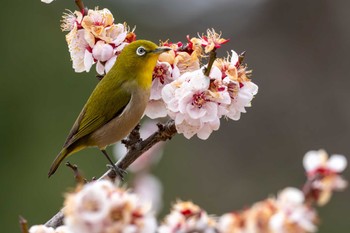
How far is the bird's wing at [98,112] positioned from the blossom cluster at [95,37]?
254 millimetres

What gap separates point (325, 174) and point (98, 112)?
1.20 metres

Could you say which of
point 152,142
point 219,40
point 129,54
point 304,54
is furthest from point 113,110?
point 304,54

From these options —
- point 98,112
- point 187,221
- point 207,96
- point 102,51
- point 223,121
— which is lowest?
point 187,221

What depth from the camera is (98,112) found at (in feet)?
7.14

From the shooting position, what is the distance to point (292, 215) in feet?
3.31

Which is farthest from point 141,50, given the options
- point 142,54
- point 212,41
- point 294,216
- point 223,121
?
point 223,121

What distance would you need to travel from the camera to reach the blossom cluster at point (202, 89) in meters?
1.70

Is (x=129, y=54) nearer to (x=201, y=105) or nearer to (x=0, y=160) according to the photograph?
(x=201, y=105)

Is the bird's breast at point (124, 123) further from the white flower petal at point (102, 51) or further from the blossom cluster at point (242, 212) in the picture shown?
the blossom cluster at point (242, 212)

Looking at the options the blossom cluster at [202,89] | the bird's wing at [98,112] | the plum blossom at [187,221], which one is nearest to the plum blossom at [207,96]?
the blossom cluster at [202,89]

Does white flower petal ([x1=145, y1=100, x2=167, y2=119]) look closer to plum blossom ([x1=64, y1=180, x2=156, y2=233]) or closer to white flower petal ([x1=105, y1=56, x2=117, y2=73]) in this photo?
white flower petal ([x1=105, y1=56, x2=117, y2=73])

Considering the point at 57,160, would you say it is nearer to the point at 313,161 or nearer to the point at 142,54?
the point at 142,54

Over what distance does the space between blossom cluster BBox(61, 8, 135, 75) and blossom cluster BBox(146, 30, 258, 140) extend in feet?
0.44

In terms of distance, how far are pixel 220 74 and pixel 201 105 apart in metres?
0.08
